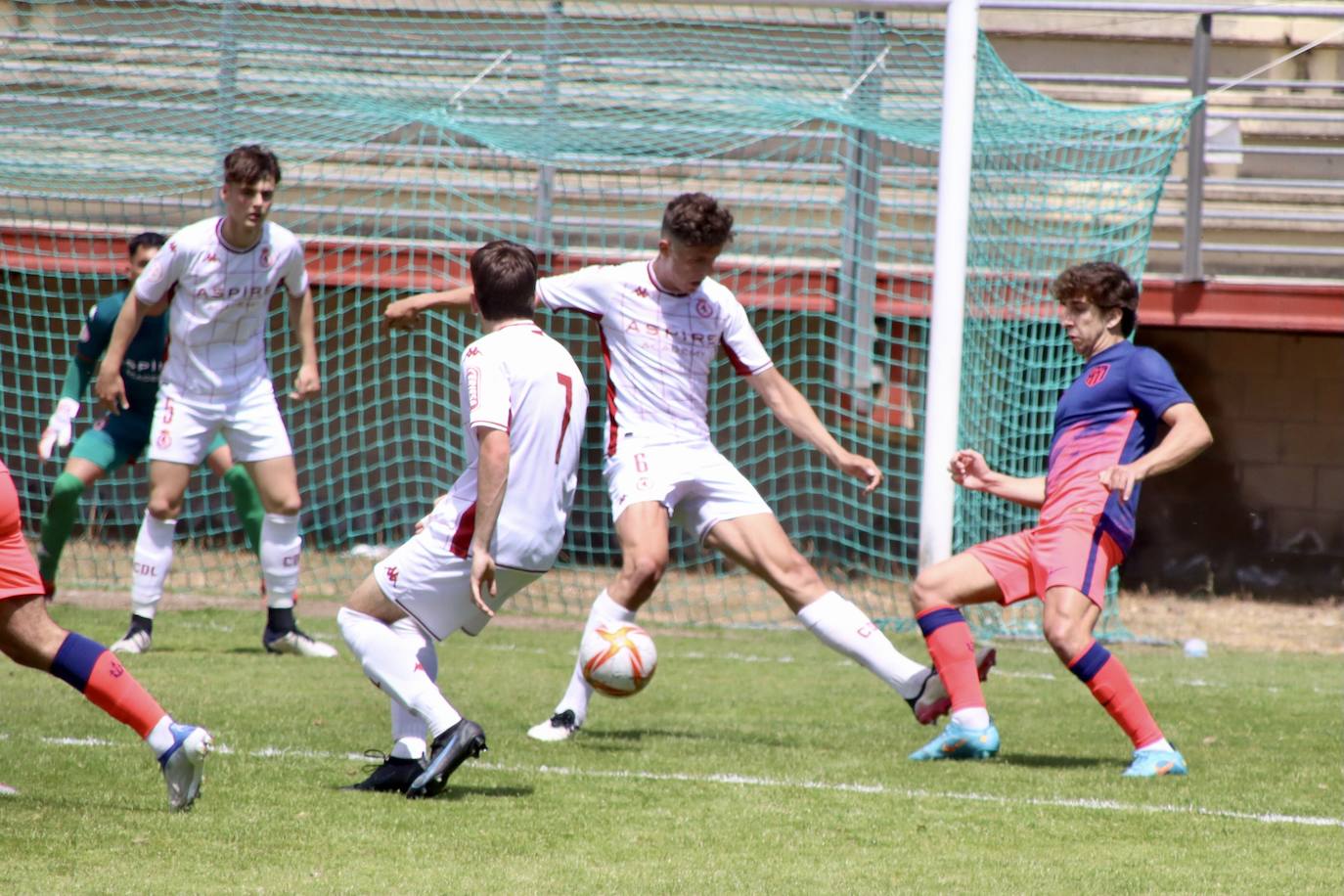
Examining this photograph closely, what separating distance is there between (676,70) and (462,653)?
5605mm

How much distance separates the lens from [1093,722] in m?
6.95

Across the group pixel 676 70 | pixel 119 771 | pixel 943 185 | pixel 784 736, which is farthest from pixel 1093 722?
pixel 676 70

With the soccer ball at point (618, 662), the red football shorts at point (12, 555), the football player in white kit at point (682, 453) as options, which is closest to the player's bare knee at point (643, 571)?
the football player in white kit at point (682, 453)

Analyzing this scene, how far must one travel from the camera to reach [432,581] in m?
4.90

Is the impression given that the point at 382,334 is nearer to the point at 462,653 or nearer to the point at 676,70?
the point at 676,70

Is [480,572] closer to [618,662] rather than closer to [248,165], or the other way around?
[618,662]

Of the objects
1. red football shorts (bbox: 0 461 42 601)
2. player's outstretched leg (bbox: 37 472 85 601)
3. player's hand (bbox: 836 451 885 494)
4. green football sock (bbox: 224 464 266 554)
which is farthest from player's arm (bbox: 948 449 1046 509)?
player's outstretched leg (bbox: 37 472 85 601)

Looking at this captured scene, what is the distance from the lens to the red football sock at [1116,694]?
18.8ft

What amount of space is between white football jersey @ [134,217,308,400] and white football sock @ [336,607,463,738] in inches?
126

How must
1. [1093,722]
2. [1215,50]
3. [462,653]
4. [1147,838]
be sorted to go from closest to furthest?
[1147,838] < [1093,722] < [462,653] < [1215,50]

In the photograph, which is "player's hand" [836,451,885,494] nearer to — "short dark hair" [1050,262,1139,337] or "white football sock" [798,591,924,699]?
"white football sock" [798,591,924,699]

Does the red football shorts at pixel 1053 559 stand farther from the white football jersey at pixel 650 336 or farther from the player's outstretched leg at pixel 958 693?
the white football jersey at pixel 650 336

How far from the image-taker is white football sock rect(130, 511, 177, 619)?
7.83 metres

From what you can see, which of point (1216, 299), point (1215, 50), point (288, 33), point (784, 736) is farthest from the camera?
point (1215, 50)
